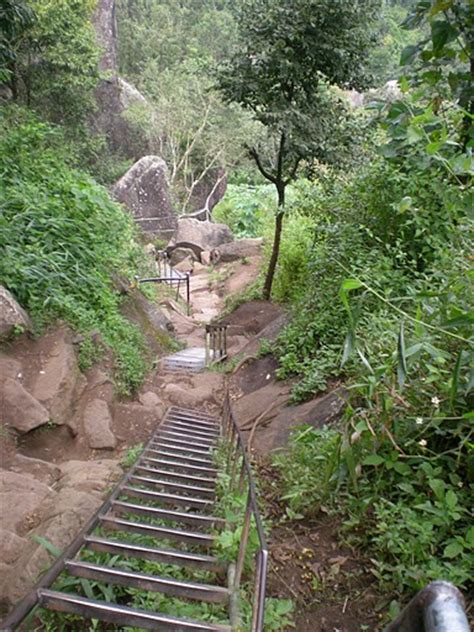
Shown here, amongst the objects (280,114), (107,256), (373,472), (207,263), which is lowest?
(207,263)

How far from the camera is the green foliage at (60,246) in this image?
5.26m

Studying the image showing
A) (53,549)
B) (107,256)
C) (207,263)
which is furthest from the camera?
(207,263)

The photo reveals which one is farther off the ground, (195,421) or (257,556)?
(257,556)

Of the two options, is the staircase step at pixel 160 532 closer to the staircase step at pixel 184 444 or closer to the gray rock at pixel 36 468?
the gray rock at pixel 36 468

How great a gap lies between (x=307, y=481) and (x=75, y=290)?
411cm

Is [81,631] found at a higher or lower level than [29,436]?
higher

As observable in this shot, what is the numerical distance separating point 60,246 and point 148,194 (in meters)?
13.8

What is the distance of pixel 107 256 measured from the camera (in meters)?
7.02

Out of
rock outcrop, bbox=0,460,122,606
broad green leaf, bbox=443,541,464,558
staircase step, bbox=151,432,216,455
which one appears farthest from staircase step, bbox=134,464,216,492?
broad green leaf, bbox=443,541,464,558

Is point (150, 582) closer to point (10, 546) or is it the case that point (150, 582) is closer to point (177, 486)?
point (10, 546)

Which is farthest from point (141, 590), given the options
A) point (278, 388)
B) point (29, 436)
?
point (278, 388)

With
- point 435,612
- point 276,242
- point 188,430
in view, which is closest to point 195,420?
point 188,430

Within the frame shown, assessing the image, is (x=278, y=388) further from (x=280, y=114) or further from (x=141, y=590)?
(x=280, y=114)

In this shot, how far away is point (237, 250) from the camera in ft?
63.2
